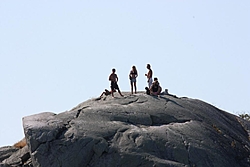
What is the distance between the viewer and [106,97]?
2964cm

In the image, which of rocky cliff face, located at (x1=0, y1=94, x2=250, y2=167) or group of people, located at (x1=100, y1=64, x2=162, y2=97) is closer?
rocky cliff face, located at (x1=0, y1=94, x2=250, y2=167)

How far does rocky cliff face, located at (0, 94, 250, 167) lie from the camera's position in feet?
83.1

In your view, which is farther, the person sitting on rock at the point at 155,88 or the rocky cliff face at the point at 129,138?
the person sitting on rock at the point at 155,88

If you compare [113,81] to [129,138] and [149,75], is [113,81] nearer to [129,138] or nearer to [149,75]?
[149,75]

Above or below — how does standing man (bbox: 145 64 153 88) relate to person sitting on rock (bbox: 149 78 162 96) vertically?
above

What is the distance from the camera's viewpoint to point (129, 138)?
84.3 ft

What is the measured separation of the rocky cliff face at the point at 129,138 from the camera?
2534cm

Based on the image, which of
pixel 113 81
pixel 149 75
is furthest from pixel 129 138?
pixel 149 75

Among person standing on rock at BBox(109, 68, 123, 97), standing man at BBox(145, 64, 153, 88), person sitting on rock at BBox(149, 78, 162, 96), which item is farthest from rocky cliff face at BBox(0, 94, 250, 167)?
standing man at BBox(145, 64, 153, 88)

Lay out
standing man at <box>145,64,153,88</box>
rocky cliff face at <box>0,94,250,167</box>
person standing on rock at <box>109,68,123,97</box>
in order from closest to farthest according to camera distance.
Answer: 1. rocky cliff face at <box>0,94,250,167</box>
2. person standing on rock at <box>109,68,123,97</box>
3. standing man at <box>145,64,153,88</box>

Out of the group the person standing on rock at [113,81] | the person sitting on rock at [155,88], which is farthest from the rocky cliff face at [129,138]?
the person standing on rock at [113,81]

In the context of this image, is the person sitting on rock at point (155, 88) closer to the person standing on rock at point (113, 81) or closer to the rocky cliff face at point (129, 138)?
the rocky cliff face at point (129, 138)

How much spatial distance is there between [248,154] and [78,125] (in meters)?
7.00

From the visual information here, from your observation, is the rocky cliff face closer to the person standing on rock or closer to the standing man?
the person standing on rock
